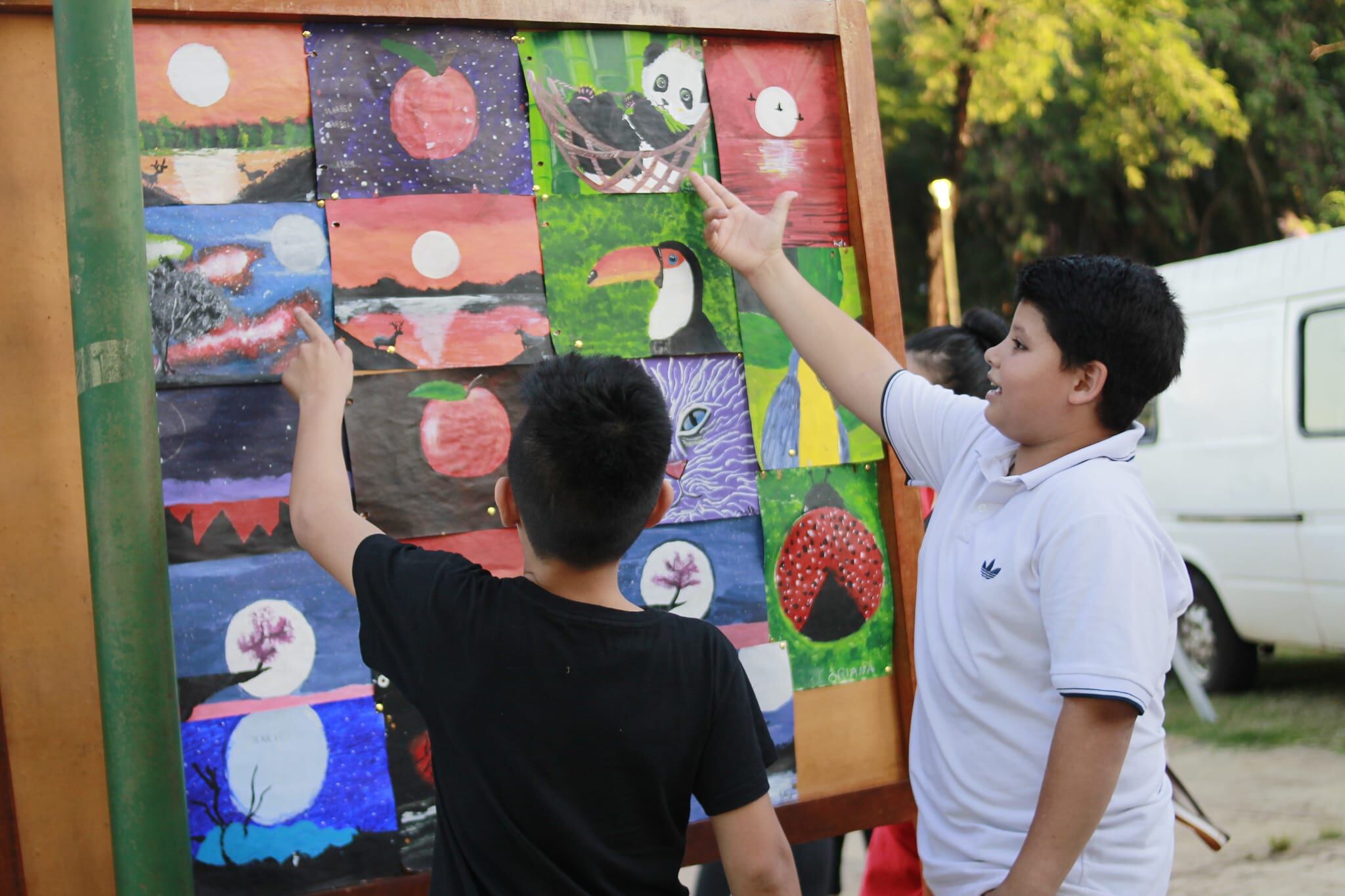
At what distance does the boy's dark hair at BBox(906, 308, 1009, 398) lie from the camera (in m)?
3.08

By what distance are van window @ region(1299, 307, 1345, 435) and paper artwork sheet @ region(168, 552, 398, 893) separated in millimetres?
5305

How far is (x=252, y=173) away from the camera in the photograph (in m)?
2.14

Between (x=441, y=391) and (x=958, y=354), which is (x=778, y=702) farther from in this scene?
(x=958, y=354)

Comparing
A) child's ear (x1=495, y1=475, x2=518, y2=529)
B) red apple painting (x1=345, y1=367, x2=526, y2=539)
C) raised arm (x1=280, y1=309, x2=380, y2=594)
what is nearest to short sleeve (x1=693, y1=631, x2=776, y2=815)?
child's ear (x1=495, y1=475, x2=518, y2=529)

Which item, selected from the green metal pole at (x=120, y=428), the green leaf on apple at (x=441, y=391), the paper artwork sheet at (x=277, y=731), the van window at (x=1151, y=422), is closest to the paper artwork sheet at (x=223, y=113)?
the green leaf on apple at (x=441, y=391)

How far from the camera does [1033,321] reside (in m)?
1.86

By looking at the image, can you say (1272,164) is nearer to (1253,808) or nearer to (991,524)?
(1253,808)

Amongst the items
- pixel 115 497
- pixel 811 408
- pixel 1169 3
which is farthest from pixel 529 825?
pixel 1169 3

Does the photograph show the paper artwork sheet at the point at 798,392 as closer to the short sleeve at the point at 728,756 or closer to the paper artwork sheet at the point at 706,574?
the paper artwork sheet at the point at 706,574

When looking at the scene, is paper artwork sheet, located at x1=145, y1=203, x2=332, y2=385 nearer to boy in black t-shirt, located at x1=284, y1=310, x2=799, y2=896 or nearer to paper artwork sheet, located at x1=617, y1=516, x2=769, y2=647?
boy in black t-shirt, located at x1=284, y1=310, x2=799, y2=896

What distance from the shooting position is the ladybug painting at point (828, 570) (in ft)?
8.29

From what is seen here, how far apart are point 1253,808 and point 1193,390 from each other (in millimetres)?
2342

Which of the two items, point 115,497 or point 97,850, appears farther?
point 97,850

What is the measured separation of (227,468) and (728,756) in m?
1.04
